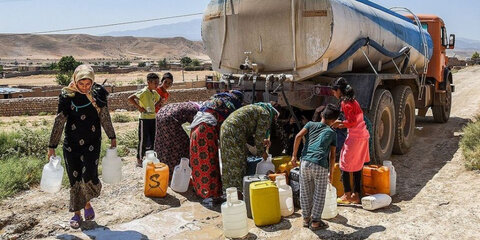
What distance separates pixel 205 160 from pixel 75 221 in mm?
1523

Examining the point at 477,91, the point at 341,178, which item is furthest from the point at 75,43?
the point at 341,178

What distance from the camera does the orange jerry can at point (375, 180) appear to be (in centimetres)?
545

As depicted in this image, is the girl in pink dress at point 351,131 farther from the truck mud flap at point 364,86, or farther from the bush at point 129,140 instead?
the bush at point 129,140

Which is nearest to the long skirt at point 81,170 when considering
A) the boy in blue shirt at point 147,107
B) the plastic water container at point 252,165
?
the plastic water container at point 252,165

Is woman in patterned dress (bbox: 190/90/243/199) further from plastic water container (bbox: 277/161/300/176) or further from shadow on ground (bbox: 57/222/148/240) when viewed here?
shadow on ground (bbox: 57/222/148/240)

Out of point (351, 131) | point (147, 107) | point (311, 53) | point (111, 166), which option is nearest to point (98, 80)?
point (147, 107)

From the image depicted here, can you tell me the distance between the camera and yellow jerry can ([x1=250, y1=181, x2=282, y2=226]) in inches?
183

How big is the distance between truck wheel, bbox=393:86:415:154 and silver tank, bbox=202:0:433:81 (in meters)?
0.71

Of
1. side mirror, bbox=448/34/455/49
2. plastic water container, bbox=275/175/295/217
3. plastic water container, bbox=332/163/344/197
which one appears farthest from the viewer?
side mirror, bbox=448/34/455/49

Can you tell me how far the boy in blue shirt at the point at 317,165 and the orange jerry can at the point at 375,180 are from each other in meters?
1.14

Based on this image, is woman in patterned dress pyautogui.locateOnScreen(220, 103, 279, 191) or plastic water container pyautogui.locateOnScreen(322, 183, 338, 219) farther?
woman in patterned dress pyautogui.locateOnScreen(220, 103, 279, 191)

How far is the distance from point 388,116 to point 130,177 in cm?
411

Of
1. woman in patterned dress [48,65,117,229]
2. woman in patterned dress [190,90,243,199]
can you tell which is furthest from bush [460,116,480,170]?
woman in patterned dress [48,65,117,229]

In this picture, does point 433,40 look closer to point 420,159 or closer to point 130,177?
point 420,159
